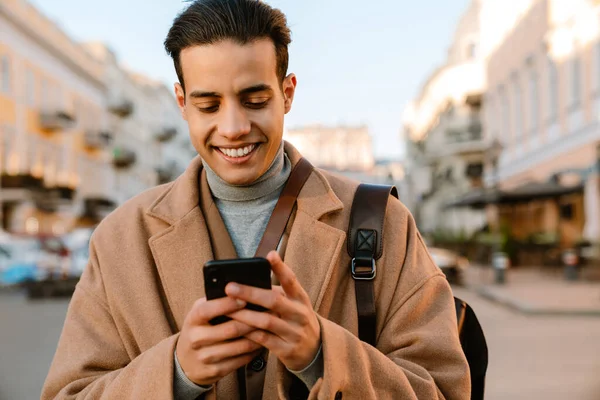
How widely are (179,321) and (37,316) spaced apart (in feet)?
46.7

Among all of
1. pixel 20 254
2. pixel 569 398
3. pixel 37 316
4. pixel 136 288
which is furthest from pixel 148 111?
pixel 136 288

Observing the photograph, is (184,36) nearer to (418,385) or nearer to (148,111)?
(418,385)

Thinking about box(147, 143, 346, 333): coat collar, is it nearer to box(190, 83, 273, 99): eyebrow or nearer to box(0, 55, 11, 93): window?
box(190, 83, 273, 99): eyebrow

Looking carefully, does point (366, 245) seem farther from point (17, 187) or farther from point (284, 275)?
point (17, 187)

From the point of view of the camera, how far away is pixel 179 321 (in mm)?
1976

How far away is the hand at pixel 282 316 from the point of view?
147cm

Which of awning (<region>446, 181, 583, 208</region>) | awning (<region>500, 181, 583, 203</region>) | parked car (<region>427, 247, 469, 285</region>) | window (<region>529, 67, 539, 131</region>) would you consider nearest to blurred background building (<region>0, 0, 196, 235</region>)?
parked car (<region>427, 247, 469, 285</region>)

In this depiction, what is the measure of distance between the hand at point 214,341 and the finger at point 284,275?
0.30 ft

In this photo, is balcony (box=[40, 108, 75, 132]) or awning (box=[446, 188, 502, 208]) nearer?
awning (box=[446, 188, 502, 208])

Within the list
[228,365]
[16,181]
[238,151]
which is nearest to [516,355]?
[238,151]

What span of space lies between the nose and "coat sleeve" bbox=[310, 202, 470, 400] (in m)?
0.50

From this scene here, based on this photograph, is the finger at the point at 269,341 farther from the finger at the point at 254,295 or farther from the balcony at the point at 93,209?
the balcony at the point at 93,209

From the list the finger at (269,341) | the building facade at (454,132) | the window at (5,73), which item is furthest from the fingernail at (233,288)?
the building facade at (454,132)

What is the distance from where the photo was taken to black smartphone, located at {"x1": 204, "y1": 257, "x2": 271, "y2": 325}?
4.87 ft
